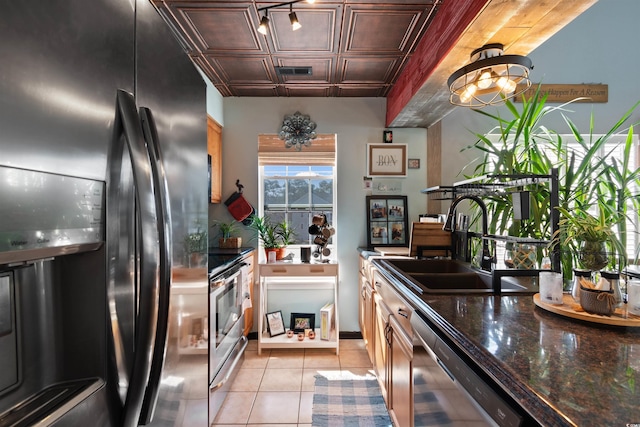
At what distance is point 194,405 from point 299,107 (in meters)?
2.84

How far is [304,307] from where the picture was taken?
3.36m

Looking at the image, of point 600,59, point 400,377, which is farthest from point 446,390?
point 600,59

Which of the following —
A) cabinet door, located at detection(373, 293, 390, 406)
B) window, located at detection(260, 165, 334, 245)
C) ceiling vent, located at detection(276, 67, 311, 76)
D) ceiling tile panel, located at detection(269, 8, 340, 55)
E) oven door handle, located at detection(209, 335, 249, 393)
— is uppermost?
ceiling vent, located at detection(276, 67, 311, 76)

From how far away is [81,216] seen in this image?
0.60 m

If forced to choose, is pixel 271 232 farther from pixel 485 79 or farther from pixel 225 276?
pixel 485 79

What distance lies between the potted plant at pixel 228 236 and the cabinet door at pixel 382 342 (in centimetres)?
152

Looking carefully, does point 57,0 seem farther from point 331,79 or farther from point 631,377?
point 331,79

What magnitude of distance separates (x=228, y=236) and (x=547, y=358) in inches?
113

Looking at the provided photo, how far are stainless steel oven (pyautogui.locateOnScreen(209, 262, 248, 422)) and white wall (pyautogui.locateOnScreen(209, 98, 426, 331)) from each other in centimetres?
102

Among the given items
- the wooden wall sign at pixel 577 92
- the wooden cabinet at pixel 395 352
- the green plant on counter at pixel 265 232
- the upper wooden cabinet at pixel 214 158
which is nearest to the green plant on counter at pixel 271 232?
the green plant on counter at pixel 265 232

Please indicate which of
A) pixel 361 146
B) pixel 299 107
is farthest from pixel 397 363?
pixel 299 107

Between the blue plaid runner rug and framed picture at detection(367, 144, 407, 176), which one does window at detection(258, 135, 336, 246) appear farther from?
the blue plaid runner rug

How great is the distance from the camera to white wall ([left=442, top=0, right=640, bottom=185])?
3.17m

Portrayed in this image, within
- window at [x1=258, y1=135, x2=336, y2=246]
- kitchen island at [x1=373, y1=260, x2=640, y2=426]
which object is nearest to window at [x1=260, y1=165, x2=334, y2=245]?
window at [x1=258, y1=135, x2=336, y2=246]
